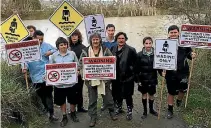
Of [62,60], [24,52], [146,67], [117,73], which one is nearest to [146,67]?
[146,67]

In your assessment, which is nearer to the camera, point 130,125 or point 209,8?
point 130,125

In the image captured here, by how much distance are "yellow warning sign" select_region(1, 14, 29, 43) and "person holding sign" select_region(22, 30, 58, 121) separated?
0.34 metres

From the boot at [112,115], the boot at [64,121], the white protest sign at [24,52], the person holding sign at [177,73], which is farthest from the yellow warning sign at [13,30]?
the person holding sign at [177,73]

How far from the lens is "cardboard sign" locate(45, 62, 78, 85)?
6.31 meters

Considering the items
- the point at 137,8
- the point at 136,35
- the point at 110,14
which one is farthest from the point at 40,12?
the point at 136,35

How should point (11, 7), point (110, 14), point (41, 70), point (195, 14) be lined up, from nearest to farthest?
point (41, 70), point (195, 14), point (11, 7), point (110, 14)

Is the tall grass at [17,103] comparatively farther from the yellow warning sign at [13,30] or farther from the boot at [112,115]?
the boot at [112,115]

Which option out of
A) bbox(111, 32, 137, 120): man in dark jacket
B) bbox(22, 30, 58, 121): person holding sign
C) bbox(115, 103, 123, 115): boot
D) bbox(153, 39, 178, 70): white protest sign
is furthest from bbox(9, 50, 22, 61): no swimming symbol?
bbox(153, 39, 178, 70): white protest sign

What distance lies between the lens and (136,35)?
21.0 m

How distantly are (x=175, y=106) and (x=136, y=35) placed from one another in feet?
45.2

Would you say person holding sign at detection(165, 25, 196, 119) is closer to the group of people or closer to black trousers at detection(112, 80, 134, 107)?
the group of people

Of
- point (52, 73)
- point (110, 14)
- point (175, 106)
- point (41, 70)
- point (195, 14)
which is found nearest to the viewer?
point (52, 73)

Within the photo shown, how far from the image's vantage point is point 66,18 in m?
7.59

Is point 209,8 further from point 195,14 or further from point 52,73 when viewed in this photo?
point 52,73
